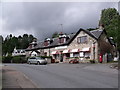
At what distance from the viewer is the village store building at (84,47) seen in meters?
43.1

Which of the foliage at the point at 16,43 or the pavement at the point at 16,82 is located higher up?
the foliage at the point at 16,43

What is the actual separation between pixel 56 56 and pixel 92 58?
12598mm

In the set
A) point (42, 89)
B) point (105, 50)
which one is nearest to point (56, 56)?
point (105, 50)

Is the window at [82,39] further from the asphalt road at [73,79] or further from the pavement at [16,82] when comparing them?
the pavement at [16,82]

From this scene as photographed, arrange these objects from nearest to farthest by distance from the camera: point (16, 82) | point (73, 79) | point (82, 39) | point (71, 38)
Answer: point (16, 82)
point (73, 79)
point (82, 39)
point (71, 38)

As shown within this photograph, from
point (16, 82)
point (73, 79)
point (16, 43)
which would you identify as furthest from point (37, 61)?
point (16, 43)

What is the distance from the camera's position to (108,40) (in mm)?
45938

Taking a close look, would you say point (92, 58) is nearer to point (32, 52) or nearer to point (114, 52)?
point (114, 52)

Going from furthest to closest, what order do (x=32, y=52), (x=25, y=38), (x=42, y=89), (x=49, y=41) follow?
1. (x=25, y=38)
2. (x=32, y=52)
3. (x=49, y=41)
4. (x=42, y=89)

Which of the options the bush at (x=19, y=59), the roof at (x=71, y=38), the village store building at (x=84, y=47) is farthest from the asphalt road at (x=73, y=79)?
the bush at (x=19, y=59)

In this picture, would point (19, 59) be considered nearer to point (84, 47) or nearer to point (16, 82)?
point (84, 47)

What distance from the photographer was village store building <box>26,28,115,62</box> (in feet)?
141

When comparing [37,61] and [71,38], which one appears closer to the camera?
[37,61]

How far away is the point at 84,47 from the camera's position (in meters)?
45.0
